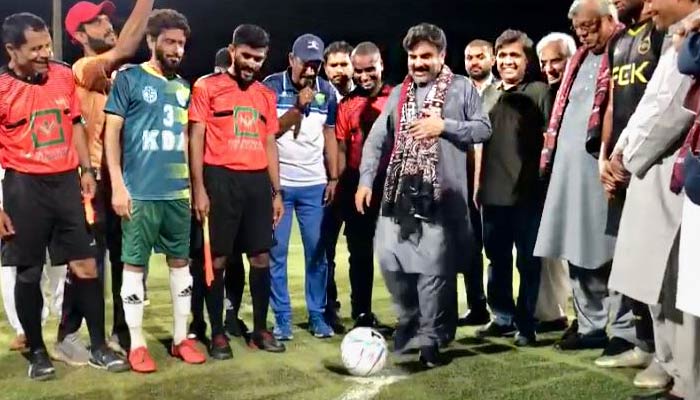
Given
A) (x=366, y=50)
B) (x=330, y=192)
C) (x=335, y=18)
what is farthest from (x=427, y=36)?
(x=335, y=18)

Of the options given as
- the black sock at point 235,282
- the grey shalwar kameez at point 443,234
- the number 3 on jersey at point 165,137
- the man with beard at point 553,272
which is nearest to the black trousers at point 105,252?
the number 3 on jersey at point 165,137

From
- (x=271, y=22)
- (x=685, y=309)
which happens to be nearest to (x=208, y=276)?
(x=685, y=309)

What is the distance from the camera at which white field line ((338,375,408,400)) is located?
4.45 m

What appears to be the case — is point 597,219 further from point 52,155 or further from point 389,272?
point 52,155

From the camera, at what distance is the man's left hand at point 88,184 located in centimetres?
494

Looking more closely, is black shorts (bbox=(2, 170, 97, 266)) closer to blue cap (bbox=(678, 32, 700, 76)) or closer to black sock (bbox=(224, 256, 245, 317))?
black sock (bbox=(224, 256, 245, 317))

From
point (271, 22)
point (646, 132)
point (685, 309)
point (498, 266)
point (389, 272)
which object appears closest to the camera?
point (685, 309)

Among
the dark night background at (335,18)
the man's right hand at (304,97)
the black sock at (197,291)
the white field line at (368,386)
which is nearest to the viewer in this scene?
the white field line at (368,386)

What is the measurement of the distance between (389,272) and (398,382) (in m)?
0.75

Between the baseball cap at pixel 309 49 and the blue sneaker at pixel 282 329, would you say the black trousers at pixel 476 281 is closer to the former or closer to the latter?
the blue sneaker at pixel 282 329

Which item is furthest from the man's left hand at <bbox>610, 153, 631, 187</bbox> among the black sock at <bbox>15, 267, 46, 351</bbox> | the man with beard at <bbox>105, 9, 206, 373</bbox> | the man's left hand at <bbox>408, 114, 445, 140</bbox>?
the black sock at <bbox>15, 267, 46, 351</bbox>

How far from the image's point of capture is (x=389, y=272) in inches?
204

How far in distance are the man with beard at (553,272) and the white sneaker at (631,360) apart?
1.04 m

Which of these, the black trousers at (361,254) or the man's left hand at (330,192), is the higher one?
the man's left hand at (330,192)
